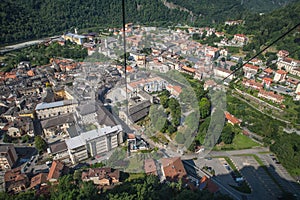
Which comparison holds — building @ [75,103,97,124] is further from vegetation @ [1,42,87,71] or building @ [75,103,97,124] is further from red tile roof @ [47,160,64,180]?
vegetation @ [1,42,87,71]

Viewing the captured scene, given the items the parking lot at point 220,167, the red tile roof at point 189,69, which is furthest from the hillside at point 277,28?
the parking lot at point 220,167

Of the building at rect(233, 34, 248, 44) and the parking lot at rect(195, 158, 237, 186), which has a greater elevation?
the building at rect(233, 34, 248, 44)

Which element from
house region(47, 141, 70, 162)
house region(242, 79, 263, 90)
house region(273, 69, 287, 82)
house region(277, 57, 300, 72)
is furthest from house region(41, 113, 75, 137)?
house region(277, 57, 300, 72)

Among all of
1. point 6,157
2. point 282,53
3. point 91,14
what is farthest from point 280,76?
point 91,14

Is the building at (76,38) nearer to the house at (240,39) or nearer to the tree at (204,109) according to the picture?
the house at (240,39)

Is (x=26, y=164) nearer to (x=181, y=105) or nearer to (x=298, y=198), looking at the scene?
(x=181, y=105)

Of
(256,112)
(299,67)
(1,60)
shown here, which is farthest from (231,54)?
(1,60)

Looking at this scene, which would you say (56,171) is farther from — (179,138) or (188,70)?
(188,70)
